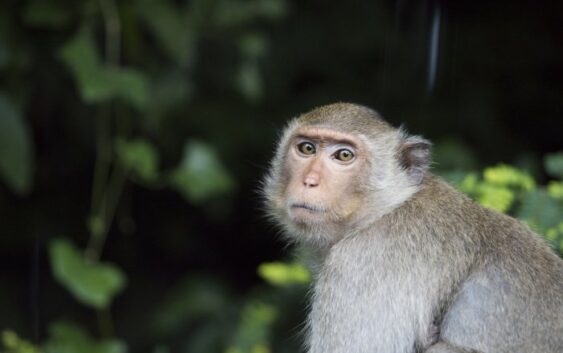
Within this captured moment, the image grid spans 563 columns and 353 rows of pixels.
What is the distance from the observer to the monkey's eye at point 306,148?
7023 mm

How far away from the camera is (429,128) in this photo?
11453 millimetres

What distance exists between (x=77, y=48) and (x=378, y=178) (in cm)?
334

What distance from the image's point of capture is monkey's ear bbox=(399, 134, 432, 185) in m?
7.07

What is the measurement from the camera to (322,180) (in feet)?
22.2

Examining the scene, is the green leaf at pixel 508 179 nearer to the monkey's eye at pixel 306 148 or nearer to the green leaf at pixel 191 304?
the monkey's eye at pixel 306 148

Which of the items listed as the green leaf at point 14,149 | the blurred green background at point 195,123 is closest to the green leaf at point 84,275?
the blurred green background at point 195,123

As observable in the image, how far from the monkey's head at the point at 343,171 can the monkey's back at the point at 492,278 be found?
23cm

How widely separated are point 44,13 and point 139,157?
1.47 meters

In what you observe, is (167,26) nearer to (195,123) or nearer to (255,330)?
(195,123)

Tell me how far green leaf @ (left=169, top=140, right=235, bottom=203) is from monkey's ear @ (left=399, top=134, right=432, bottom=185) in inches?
115

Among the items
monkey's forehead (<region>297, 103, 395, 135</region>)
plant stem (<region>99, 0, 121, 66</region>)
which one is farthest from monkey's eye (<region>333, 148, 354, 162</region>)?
plant stem (<region>99, 0, 121, 66</region>)

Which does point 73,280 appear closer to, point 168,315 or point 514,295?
point 168,315

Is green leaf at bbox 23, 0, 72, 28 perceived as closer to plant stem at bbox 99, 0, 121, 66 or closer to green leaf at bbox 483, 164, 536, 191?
plant stem at bbox 99, 0, 121, 66

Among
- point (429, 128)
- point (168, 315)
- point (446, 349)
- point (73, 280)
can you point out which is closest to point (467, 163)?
point (429, 128)
